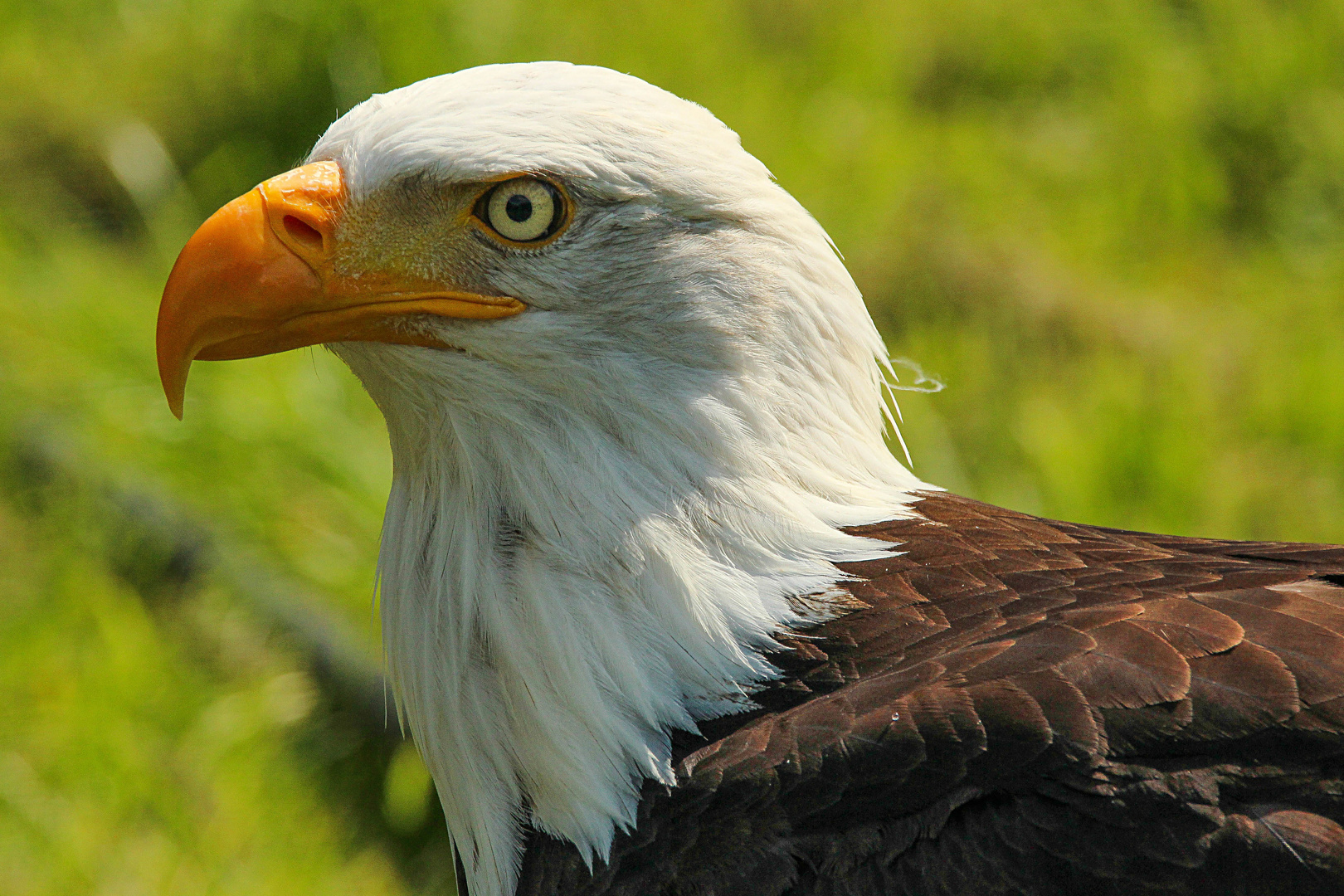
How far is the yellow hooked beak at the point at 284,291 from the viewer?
2359mm

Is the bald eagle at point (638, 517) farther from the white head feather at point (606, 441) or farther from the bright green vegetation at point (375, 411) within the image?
the bright green vegetation at point (375, 411)

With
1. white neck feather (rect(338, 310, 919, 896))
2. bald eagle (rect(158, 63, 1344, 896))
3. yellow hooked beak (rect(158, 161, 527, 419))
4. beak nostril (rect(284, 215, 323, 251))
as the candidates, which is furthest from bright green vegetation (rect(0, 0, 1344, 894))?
beak nostril (rect(284, 215, 323, 251))

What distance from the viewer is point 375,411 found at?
207 inches

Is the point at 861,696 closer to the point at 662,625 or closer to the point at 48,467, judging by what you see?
the point at 662,625

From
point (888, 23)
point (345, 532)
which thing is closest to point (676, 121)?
point (345, 532)

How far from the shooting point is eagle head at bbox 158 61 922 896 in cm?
235

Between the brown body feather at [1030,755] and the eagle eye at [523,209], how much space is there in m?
0.85

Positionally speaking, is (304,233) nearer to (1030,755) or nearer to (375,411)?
(1030,755)

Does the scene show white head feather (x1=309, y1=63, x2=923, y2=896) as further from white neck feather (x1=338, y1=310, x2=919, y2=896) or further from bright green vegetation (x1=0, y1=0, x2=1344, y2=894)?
bright green vegetation (x1=0, y1=0, x2=1344, y2=894)

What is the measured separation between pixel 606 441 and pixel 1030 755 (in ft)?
2.97

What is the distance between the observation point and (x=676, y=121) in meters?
2.46

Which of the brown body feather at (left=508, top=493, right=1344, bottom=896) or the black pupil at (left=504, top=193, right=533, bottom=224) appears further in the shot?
the black pupil at (left=504, top=193, right=533, bottom=224)

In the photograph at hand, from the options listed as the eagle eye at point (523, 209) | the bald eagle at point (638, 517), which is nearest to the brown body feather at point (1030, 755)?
the bald eagle at point (638, 517)

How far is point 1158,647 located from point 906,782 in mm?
449
